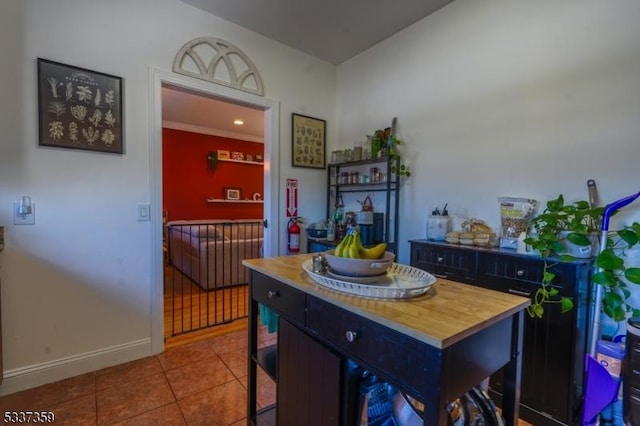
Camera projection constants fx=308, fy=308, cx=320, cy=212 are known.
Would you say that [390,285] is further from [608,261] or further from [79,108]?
[79,108]

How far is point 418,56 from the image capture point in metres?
2.70

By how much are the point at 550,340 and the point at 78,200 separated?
296 cm

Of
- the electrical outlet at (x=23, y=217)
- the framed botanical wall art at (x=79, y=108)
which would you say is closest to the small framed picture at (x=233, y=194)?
the framed botanical wall art at (x=79, y=108)

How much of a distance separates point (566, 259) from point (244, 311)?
2.89m

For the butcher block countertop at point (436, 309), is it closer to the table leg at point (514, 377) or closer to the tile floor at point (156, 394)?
the table leg at point (514, 377)

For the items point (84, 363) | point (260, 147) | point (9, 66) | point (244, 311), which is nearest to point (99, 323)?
point (84, 363)

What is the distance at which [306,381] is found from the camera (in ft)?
3.69

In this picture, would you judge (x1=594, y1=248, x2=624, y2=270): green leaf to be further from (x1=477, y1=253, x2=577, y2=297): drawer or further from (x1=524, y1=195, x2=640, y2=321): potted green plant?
(x1=477, y1=253, x2=577, y2=297): drawer

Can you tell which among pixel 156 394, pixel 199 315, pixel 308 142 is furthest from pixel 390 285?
pixel 199 315

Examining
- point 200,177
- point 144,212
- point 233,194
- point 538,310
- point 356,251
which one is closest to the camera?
point 356,251

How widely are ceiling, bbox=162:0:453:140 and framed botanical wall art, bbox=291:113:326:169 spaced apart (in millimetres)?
719

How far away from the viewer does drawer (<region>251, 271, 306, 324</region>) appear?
3.80 feet

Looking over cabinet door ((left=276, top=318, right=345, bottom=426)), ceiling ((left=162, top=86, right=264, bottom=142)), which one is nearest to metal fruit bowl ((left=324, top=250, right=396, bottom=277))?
cabinet door ((left=276, top=318, right=345, bottom=426))

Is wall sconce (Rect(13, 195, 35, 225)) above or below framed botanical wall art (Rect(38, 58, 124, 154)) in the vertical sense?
below
